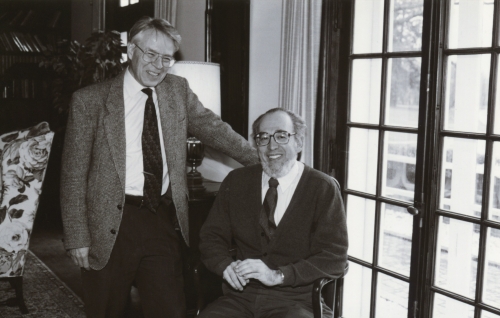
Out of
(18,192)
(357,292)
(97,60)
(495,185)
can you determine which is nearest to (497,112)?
(495,185)

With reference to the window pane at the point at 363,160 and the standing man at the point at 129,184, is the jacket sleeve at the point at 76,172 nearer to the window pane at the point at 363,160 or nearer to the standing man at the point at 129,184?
the standing man at the point at 129,184

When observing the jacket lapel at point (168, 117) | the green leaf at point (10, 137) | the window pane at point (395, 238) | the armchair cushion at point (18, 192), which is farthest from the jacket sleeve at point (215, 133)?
the green leaf at point (10, 137)

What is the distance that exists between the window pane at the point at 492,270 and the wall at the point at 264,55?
151cm

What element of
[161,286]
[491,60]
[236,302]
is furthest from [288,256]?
[491,60]

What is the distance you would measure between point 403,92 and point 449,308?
104 centimetres

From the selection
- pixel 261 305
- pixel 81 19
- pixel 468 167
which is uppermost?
pixel 81 19

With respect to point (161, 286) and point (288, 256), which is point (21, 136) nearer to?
point (161, 286)

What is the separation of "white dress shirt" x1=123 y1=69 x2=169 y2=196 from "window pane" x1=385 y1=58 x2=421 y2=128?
1.16 metres

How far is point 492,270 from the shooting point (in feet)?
7.34

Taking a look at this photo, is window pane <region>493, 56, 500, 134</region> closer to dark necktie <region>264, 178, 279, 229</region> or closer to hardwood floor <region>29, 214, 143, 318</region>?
dark necktie <region>264, 178, 279, 229</region>

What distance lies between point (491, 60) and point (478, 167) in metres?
0.45

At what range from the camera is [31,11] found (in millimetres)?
6598

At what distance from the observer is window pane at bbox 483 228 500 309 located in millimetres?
2211

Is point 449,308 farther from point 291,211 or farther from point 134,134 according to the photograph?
point 134,134
